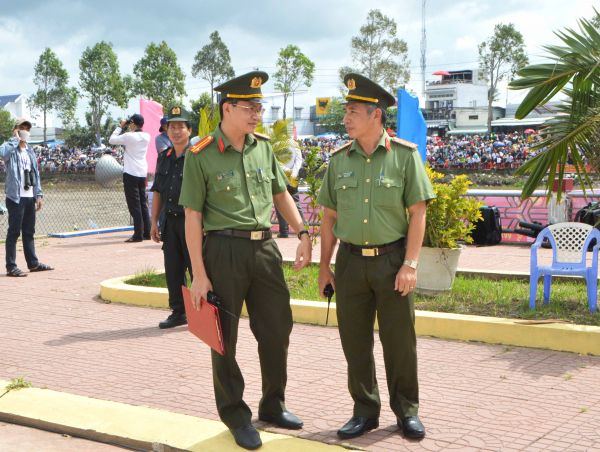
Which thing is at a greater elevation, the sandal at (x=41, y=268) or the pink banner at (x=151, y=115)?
the pink banner at (x=151, y=115)

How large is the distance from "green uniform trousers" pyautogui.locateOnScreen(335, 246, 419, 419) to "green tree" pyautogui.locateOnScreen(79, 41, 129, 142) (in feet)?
204

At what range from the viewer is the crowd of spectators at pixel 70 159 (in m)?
50.2

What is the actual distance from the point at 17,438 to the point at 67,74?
67.7 m

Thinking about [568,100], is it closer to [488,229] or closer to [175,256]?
[175,256]

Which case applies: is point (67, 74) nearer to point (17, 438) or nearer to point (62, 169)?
point (62, 169)

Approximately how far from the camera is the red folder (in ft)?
11.2

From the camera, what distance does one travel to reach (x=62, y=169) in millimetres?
51438

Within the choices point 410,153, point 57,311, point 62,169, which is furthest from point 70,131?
point 410,153

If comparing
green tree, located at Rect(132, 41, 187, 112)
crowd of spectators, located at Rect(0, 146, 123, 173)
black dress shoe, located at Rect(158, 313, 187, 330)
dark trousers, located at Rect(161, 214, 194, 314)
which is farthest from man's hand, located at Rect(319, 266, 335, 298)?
green tree, located at Rect(132, 41, 187, 112)

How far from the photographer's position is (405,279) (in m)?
3.39

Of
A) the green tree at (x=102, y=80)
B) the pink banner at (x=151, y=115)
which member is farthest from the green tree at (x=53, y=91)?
the pink banner at (x=151, y=115)

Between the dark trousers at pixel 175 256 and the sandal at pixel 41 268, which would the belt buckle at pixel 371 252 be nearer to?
the dark trousers at pixel 175 256

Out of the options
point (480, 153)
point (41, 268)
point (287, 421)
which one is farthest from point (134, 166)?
point (480, 153)

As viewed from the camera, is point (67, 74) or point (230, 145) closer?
point (230, 145)
